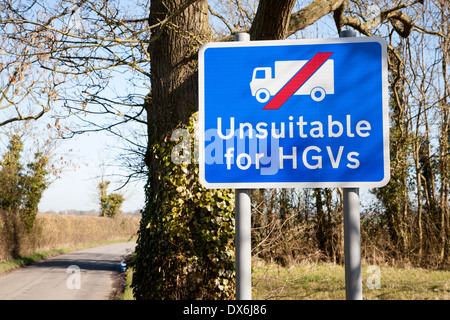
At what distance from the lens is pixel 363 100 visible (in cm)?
162

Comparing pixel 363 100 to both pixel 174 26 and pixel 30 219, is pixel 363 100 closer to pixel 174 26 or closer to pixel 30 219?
pixel 174 26

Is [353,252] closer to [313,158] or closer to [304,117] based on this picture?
[313,158]

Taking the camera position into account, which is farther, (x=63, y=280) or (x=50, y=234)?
(x=50, y=234)

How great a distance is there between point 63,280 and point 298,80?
1476 cm

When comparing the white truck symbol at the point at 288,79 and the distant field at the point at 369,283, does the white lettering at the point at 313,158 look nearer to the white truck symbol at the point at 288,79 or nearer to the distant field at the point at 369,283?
the white truck symbol at the point at 288,79

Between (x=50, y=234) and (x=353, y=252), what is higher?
(x=353, y=252)

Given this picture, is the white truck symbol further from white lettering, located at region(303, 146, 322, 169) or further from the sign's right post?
the sign's right post

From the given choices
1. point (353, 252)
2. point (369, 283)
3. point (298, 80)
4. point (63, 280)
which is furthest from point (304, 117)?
point (63, 280)

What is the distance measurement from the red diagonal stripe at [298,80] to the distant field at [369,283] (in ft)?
19.7

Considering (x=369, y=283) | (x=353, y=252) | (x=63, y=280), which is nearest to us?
(x=353, y=252)

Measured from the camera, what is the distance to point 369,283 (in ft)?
37.0

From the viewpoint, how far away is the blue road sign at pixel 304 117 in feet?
5.33
